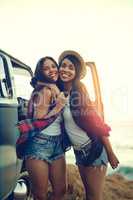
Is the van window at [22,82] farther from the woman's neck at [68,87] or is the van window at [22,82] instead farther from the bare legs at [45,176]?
the bare legs at [45,176]

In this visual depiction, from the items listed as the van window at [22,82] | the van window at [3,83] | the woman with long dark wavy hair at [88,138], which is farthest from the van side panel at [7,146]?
the van window at [22,82]

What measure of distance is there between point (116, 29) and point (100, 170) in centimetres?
287

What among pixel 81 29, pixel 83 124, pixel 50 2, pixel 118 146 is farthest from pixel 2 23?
pixel 118 146

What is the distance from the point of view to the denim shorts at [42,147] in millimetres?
2572

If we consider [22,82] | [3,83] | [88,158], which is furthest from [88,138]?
[22,82]

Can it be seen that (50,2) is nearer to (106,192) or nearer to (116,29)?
(116,29)

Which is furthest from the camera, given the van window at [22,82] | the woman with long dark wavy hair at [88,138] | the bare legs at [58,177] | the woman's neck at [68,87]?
the van window at [22,82]

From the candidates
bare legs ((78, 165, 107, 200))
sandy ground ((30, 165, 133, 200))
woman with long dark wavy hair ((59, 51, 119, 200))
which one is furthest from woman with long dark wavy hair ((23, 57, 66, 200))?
sandy ground ((30, 165, 133, 200))

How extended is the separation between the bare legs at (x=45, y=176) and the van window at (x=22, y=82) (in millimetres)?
1591

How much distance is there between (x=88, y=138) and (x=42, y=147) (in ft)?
1.17

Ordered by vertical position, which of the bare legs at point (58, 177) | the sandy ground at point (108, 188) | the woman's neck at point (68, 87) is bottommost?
the sandy ground at point (108, 188)

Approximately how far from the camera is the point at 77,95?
252 cm

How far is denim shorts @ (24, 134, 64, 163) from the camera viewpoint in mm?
2572

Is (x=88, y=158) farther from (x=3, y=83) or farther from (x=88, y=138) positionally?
(x=3, y=83)
